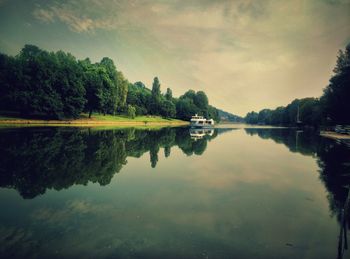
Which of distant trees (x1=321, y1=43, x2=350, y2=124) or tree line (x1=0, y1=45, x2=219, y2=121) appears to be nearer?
distant trees (x1=321, y1=43, x2=350, y2=124)

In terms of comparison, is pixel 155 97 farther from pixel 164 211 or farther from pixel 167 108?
pixel 164 211

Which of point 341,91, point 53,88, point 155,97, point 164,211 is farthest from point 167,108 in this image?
point 164,211

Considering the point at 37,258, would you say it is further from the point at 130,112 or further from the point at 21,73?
the point at 130,112

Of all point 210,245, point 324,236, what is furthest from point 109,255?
point 324,236

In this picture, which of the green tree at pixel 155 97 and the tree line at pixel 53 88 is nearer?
the tree line at pixel 53 88

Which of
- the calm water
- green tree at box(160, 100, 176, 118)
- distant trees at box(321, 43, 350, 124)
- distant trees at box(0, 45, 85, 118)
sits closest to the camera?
the calm water

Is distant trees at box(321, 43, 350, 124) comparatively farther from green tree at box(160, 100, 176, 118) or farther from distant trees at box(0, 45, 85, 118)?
green tree at box(160, 100, 176, 118)

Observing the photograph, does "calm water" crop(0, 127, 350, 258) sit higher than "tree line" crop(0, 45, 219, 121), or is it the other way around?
"tree line" crop(0, 45, 219, 121)

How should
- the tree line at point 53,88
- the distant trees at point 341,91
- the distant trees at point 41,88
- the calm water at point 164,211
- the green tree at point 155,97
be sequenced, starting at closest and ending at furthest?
1. the calm water at point 164,211
2. the distant trees at point 341,91
3. the distant trees at point 41,88
4. the tree line at point 53,88
5. the green tree at point 155,97

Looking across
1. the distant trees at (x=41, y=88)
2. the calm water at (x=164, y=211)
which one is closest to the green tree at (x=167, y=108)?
the distant trees at (x=41, y=88)

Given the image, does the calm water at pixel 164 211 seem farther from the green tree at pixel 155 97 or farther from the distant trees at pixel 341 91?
the green tree at pixel 155 97

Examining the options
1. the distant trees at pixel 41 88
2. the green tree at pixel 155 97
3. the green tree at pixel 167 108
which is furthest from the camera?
the green tree at pixel 167 108

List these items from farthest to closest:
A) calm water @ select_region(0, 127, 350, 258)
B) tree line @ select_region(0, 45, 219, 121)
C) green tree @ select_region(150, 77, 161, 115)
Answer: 1. green tree @ select_region(150, 77, 161, 115)
2. tree line @ select_region(0, 45, 219, 121)
3. calm water @ select_region(0, 127, 350, 258)

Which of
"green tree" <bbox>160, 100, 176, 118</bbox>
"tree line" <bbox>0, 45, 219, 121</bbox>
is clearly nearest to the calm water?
"tree line" <bbox>0, 45, 219, 121</bbox>
